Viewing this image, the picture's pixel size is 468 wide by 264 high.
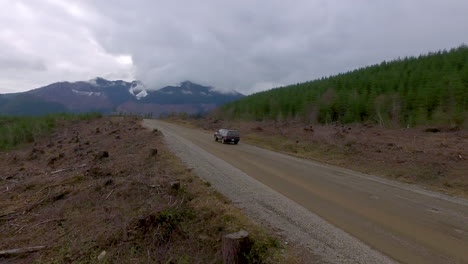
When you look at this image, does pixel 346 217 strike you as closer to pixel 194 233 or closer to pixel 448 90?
pixel 194 233

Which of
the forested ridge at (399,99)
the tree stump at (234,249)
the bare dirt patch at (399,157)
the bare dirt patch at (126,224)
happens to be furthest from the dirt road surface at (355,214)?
the forested ridge at (399,99)

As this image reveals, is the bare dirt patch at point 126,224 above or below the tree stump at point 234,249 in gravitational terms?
below

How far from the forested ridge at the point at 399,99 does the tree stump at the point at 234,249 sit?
40.0 m

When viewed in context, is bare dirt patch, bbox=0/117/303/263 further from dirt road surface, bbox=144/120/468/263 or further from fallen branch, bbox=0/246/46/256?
dirt road surface, bbox=144/120/468/263

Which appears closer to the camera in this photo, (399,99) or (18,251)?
(18,251)

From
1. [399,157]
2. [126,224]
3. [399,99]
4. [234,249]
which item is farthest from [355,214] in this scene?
[399,99]

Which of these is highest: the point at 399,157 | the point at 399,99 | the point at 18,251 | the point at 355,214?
the point at 399,99

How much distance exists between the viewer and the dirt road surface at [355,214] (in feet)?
18.7

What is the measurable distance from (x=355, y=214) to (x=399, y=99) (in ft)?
172

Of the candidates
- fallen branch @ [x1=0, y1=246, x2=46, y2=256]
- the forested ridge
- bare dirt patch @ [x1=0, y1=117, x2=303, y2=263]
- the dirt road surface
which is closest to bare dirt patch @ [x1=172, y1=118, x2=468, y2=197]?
the dirt road surface

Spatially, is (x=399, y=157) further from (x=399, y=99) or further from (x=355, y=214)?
(x=399, y=99)

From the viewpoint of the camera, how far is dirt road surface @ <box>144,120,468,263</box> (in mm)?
5703

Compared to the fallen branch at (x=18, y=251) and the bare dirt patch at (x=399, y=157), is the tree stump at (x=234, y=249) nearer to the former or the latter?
the fallen branch at (x=18, y=251)

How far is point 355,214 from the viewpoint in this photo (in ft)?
26.2
